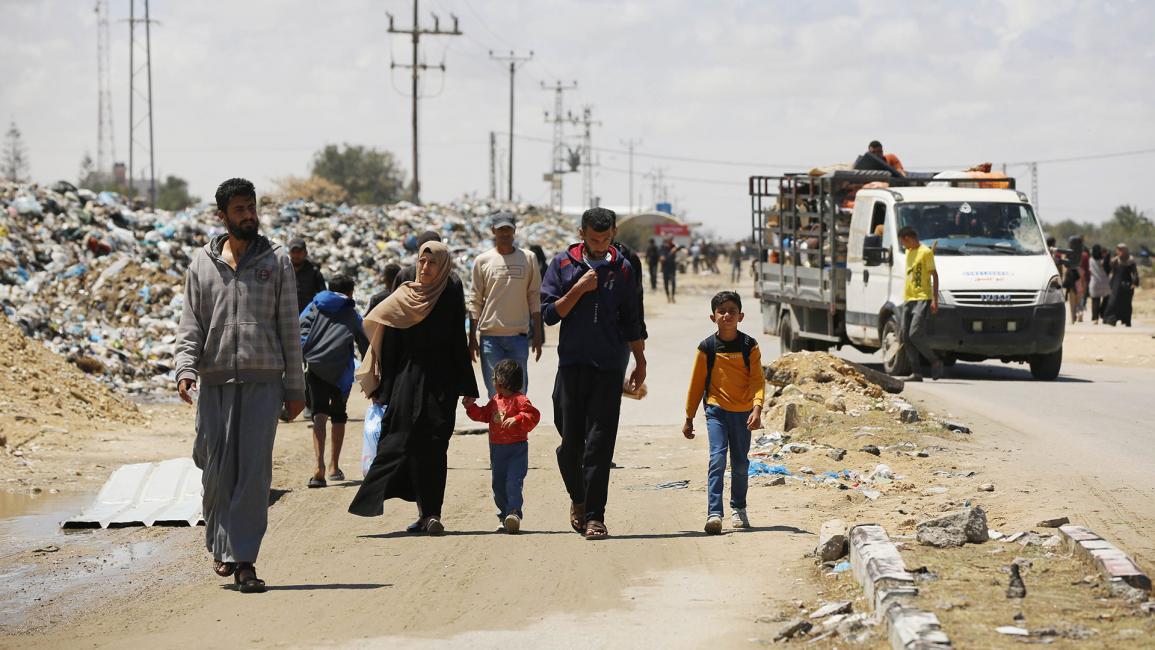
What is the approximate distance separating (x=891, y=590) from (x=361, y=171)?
398 ft

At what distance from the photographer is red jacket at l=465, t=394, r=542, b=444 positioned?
8688 mm

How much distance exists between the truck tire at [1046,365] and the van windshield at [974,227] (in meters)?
1.29

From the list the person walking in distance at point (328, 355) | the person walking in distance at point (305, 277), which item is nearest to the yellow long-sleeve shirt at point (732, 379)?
the person walking in distance at point (328, 355)

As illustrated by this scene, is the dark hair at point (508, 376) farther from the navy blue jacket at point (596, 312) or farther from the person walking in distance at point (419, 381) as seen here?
the navy blue jacket at point (596, 312)

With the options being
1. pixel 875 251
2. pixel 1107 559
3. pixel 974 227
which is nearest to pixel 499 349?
pixel 1107 559

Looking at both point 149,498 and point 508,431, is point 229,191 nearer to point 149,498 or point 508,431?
point 508,431

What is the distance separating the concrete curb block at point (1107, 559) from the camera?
19.8 feet

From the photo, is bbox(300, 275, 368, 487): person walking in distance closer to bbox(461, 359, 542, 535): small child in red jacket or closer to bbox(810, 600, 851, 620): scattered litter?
bbox(461, 359, 542, 535): small child in red jacket

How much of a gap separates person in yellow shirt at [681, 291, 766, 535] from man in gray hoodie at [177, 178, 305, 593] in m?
2.56

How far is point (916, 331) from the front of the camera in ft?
57.8

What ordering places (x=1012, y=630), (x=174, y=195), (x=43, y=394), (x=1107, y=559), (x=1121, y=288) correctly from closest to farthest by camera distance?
(x=1012, y=630), (x=1107, y=559), (x=43, y=394), (x=1121, y=288), (x=174, y=195)

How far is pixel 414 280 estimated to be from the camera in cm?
904

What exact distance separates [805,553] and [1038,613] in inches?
88.9

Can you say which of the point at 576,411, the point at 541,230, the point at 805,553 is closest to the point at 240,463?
the point at 576,411
